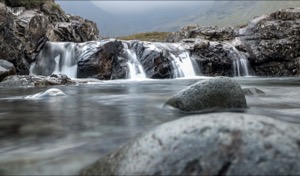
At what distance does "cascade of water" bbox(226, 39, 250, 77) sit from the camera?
128ft

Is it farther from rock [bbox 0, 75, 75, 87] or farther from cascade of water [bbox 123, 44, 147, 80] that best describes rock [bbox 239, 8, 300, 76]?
rock [bbox 0, 75, 75, 87]

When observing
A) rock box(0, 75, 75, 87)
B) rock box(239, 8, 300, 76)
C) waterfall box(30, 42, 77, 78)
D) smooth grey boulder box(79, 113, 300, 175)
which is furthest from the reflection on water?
rock box(239, 8, 300, 76)

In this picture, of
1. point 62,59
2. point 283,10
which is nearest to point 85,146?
point 62,59

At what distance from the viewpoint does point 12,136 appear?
8219 millimetres

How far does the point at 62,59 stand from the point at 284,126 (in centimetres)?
3060

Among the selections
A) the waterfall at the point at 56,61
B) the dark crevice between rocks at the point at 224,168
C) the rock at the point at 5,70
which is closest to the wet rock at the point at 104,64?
the waterfall at the point at 56,61

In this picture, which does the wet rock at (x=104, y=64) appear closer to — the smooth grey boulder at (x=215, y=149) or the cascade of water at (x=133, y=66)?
the cascade of water at (x=133, y=66)

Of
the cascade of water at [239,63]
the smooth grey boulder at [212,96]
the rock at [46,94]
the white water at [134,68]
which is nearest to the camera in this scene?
the smooth grey boulder at [212,96]

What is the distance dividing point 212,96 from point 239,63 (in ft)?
98.9

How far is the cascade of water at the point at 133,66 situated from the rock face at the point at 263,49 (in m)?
7.23

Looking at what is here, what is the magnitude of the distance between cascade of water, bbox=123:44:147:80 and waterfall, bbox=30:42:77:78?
5.38m

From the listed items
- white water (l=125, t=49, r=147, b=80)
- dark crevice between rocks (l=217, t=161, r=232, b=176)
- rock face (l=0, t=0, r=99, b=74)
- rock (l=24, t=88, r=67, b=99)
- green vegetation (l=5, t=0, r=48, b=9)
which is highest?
green vegetation (l=5, t=0, r=48, b=9)

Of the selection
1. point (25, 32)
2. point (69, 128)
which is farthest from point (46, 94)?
point (25, 32)

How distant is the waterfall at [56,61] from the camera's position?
32.1m
